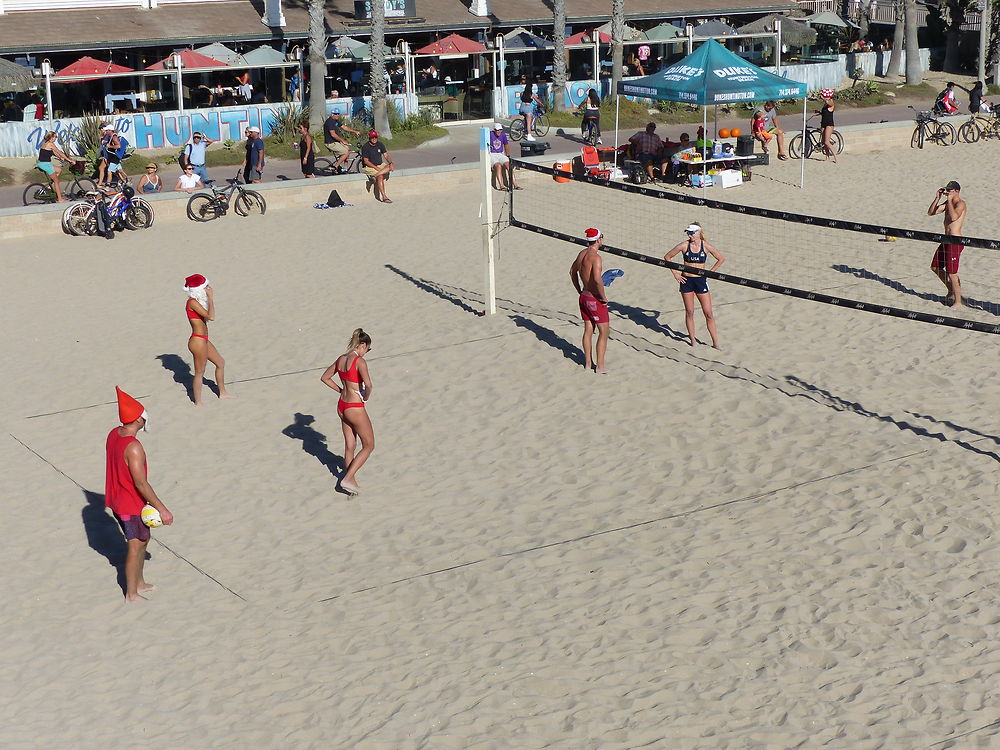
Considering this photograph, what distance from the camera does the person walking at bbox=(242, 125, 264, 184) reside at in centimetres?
2219

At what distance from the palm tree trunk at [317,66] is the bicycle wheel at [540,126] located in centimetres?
504

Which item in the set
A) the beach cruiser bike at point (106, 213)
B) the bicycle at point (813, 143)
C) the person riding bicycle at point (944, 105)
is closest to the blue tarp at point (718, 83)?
the bicycle at point (813, 143)

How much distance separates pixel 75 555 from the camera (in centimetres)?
919

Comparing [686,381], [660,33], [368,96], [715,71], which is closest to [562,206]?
[715,71]

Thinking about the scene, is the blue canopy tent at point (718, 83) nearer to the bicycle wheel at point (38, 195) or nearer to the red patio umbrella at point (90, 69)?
the bicycle wheel at point (38, 195)

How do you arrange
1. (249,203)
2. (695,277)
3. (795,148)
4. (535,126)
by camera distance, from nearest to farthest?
1. (695,277)
2. (249,203)
3. (795,148)
4. (535,126)

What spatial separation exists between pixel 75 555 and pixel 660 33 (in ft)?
99.4

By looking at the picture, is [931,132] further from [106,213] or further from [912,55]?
[106,213]

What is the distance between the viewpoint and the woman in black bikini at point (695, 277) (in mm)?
12602

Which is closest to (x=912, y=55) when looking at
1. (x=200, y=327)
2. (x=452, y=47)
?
(x=452, y=47)

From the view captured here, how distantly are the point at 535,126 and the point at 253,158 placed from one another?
10.4 metres

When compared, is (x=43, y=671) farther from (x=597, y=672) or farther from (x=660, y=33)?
(x=660, y=33)

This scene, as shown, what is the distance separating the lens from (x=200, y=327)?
11961 millimetres

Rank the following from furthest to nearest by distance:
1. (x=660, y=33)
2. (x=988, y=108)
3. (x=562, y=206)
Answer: (x=660, y=33) → (x=988, y=108) → (x=562, y=206)
